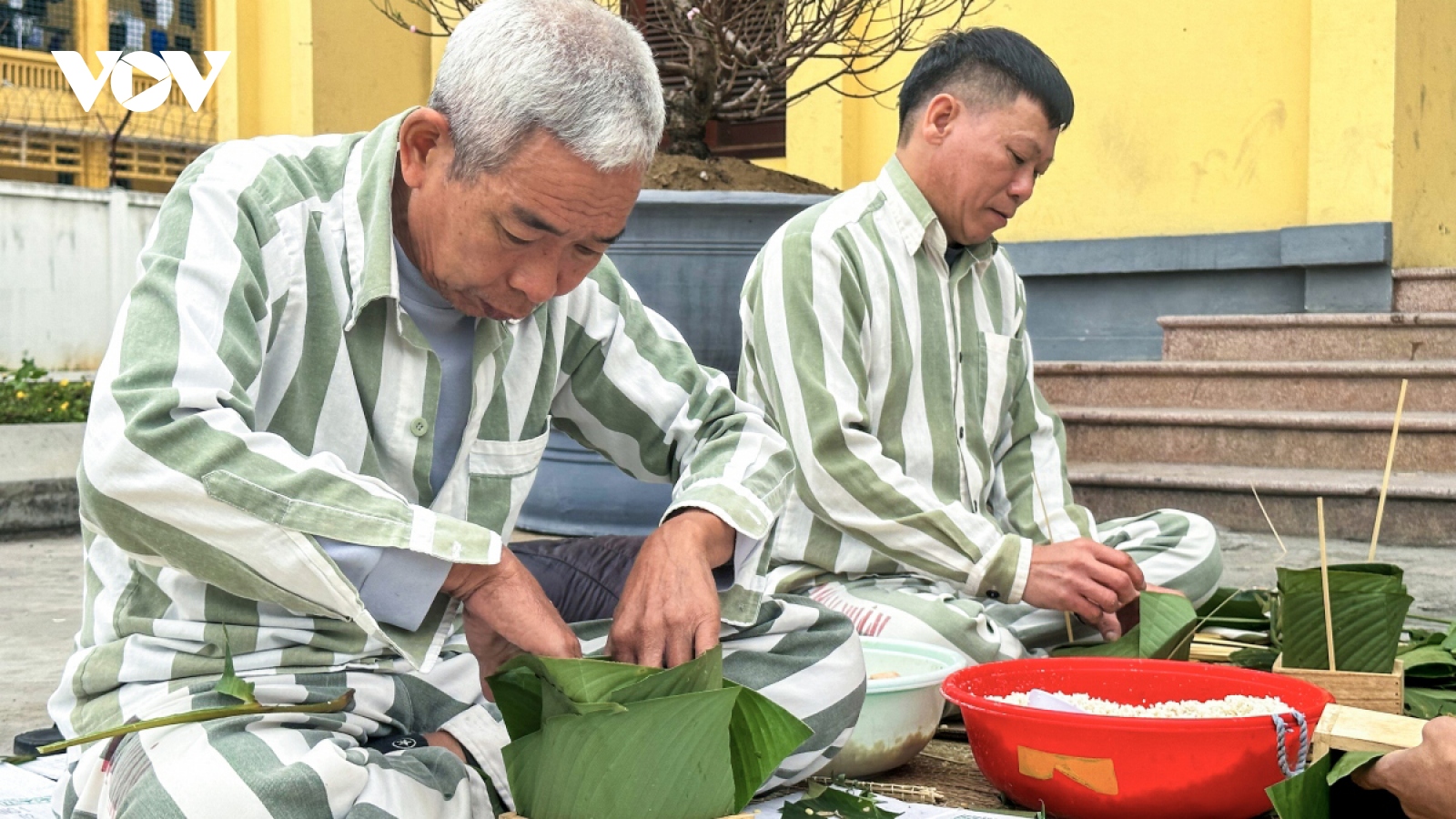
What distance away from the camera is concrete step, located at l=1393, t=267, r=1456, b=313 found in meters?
5.34

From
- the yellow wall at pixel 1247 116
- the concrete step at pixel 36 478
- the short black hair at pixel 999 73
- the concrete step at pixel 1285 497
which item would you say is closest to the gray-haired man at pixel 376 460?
the short black hair at pixel 999 73

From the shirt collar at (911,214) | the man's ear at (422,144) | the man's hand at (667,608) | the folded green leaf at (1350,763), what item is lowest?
the folded green leaf at (1350,763)

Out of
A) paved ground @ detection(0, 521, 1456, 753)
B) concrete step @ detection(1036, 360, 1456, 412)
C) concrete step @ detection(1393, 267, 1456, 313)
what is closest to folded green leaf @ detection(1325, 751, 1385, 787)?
paved ground @ detection(0, 521, 1456, 753)

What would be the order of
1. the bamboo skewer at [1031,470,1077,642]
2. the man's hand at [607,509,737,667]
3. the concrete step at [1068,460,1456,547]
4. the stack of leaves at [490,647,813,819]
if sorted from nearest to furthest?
1. the stack of leaves at [490,647,813,819]
2. the man's hand at [607,509,737,667]
3. the bamboo skewer at [1031,470,1077,642]
4. the concrete step at [1068,460,1456,547]

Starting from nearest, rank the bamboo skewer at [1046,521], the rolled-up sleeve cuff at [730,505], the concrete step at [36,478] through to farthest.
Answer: the rolled-up sleeve cuff at [730,505] → the bamboo skewer at [1046,521] → the concrete step at [36,478]

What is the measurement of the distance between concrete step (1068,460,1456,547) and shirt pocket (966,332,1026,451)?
1.87 metres

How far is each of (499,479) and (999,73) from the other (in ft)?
4.33

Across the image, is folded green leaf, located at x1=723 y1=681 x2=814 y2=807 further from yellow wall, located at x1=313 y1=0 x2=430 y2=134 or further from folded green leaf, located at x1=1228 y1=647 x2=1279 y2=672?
yellow wall, located at x1=313 y1=0 x2=430 y2=134

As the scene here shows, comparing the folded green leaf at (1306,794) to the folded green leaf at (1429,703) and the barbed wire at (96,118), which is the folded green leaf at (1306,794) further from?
the barbed wire at (96,118)

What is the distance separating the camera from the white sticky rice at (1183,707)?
1806mm

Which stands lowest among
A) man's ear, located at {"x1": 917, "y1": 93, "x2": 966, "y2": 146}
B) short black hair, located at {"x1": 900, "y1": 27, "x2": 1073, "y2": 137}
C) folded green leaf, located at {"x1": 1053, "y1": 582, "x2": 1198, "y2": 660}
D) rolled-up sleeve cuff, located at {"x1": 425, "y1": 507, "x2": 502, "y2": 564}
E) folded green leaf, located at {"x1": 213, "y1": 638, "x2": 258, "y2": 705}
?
folded green leaf, located at {"x1": 1053, "y1": 582, "x2": 1198, "y2": 660}

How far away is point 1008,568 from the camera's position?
2.42m

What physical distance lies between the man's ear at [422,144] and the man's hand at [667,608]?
0.48 metres

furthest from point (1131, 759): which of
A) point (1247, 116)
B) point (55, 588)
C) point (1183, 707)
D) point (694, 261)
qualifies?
point (1247, 116)
